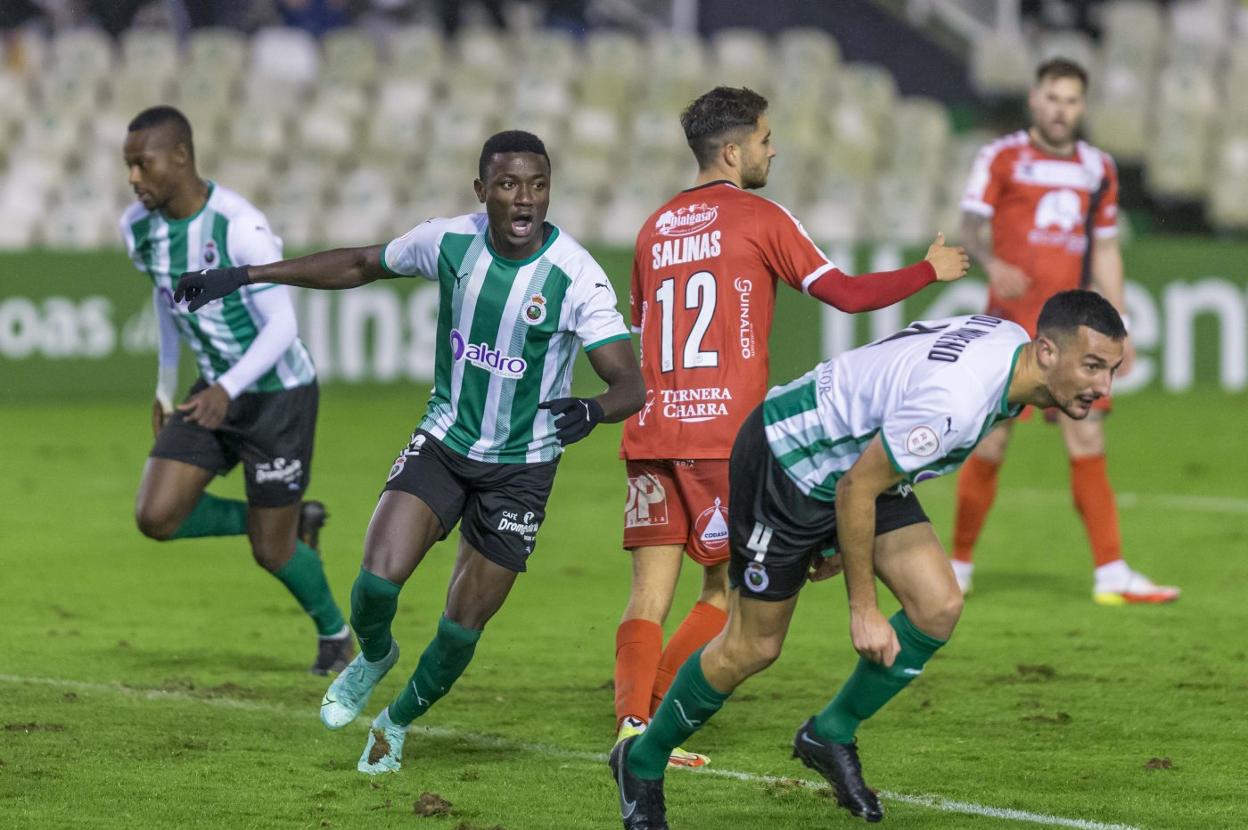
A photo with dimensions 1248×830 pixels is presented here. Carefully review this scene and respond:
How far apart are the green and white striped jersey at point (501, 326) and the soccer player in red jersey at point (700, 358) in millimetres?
429

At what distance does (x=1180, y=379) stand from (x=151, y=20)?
1070 cm

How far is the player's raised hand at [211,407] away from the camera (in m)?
7.21

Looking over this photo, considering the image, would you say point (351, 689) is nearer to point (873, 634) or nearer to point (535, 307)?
point (535, 307)

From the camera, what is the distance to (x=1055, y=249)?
9.27 m

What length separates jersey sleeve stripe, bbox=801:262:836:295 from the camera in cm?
628

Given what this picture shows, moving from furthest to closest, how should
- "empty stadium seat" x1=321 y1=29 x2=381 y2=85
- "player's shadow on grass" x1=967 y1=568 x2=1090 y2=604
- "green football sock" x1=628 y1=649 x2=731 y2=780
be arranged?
"empty stadium seat" x1=321 y1=29 x2=381 y2=85, "player's shadow on grass" x1=967 y1=568 x2=1090 y2=604, "green football sock" x1=628 y1=649 x2=731 y2=780

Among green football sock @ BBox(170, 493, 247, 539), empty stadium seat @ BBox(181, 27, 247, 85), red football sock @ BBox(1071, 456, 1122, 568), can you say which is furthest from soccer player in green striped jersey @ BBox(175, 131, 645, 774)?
empty stadium seat @ BBox(181, 27, 247, 85)

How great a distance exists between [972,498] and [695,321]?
3.21 metres

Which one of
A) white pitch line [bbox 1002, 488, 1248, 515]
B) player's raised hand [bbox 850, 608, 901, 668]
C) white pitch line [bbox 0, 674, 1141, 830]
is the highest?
player's raised hand [bbox 850, 608, 901, 668]

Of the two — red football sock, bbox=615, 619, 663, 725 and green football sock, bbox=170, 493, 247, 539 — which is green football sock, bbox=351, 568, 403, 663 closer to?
red football sock, bbox=615, 619, 663, 725

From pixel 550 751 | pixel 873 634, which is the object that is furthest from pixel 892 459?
pixel 550 751

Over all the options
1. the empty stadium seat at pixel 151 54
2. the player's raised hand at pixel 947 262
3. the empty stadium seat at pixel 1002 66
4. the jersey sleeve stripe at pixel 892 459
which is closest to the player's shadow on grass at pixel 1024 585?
the player's raised hand at pixel 947 262

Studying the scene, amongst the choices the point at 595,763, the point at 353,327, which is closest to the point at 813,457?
the point at 595,763

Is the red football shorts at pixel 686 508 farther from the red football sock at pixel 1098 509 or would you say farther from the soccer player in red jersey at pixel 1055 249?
the red football sock at pixel 1098 509
